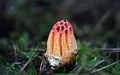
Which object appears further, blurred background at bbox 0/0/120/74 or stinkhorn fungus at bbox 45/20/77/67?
blurred background at bbox 0/0/120/74

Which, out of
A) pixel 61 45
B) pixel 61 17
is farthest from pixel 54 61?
pixel 61 17

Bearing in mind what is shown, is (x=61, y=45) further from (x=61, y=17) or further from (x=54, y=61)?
(x=61, y=17)

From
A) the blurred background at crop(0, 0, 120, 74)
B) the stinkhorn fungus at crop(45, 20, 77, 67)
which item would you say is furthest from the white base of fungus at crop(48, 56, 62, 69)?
the blurred background at crop(0, 0, 120, 74)

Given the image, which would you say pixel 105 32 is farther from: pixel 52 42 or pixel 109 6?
pixel 52 42

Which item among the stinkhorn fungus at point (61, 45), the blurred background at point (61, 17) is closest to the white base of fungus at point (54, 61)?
the stinkhorn fungus at point (61, 45)

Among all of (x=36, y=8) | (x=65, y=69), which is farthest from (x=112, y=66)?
(x=36, y=8)

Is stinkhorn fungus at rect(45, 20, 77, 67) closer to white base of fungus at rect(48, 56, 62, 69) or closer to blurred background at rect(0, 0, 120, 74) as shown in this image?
white base of fungus at rect(48, 56, 62, 69)
